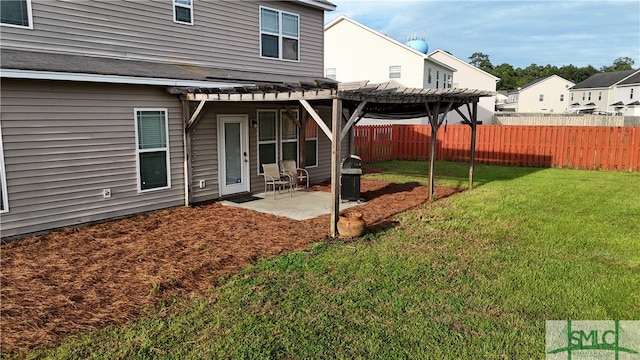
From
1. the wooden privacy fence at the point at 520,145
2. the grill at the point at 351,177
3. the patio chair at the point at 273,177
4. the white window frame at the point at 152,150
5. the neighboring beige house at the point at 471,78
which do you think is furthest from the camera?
the neighboring beige house at the point at 471,78

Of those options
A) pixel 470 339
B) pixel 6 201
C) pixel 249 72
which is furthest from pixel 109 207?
pixel 470 339

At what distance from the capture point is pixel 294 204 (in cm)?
955

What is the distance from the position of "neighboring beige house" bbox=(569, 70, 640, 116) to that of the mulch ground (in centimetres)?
4156

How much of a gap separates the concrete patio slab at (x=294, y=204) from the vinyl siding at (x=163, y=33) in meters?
3.43

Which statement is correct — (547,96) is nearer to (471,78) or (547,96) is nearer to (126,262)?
(471,78)

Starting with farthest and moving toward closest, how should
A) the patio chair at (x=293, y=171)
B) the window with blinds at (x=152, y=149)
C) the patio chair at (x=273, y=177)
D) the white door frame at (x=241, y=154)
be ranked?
the patio chair at (x=293, y=171) → the patio chair at (x=273, y=177) → the white door frame at (x=241, y=154) → the window with blinds at (x=152, y=149)

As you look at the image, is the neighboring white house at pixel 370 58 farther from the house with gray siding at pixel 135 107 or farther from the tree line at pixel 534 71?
the tree line at pixel 534 71

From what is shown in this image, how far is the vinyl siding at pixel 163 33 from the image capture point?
24.2ft

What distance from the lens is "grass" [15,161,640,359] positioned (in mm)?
3701

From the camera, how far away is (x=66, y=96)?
281 inches

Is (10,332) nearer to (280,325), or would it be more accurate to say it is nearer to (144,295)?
(144,295)

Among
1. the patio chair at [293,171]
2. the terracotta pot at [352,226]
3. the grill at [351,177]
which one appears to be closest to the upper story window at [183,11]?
the patio chair at [293,171]

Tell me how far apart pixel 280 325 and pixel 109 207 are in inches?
209

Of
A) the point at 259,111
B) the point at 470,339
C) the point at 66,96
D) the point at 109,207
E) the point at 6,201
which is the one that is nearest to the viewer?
the point at 470,339
